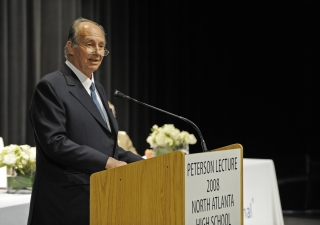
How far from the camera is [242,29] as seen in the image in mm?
7309

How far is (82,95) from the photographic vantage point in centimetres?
239

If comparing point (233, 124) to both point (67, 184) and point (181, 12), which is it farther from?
point (67, 184)

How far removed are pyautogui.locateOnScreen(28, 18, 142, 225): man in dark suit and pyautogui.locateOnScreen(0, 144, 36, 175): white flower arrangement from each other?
2.18ft

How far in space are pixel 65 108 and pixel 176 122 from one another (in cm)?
522

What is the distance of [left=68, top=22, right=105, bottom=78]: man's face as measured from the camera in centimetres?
244

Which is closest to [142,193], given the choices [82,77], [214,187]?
[214,187]

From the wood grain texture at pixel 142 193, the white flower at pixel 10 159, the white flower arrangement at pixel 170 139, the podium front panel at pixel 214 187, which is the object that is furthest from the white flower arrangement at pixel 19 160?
the white flower arrangement at pixel 170 139


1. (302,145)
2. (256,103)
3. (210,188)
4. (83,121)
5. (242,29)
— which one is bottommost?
(210,188)

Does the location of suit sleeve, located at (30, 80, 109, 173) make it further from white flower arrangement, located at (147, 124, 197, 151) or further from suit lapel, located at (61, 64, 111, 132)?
white flower arrangement, located at (147, 124, 197, 151)

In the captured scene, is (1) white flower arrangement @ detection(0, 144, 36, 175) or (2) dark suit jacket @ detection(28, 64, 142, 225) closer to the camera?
(2) dark suit jacket @ detection(28, 64, 142, 225)

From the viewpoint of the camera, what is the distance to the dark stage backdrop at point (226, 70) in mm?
7066

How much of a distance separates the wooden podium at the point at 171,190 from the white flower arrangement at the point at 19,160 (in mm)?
933

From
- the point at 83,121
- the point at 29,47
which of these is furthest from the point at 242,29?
the point at 83,121

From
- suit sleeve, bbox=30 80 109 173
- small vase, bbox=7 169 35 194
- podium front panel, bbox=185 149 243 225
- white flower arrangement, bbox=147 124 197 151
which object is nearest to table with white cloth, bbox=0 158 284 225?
white flower arrangement, bbox=147 124 197 151
